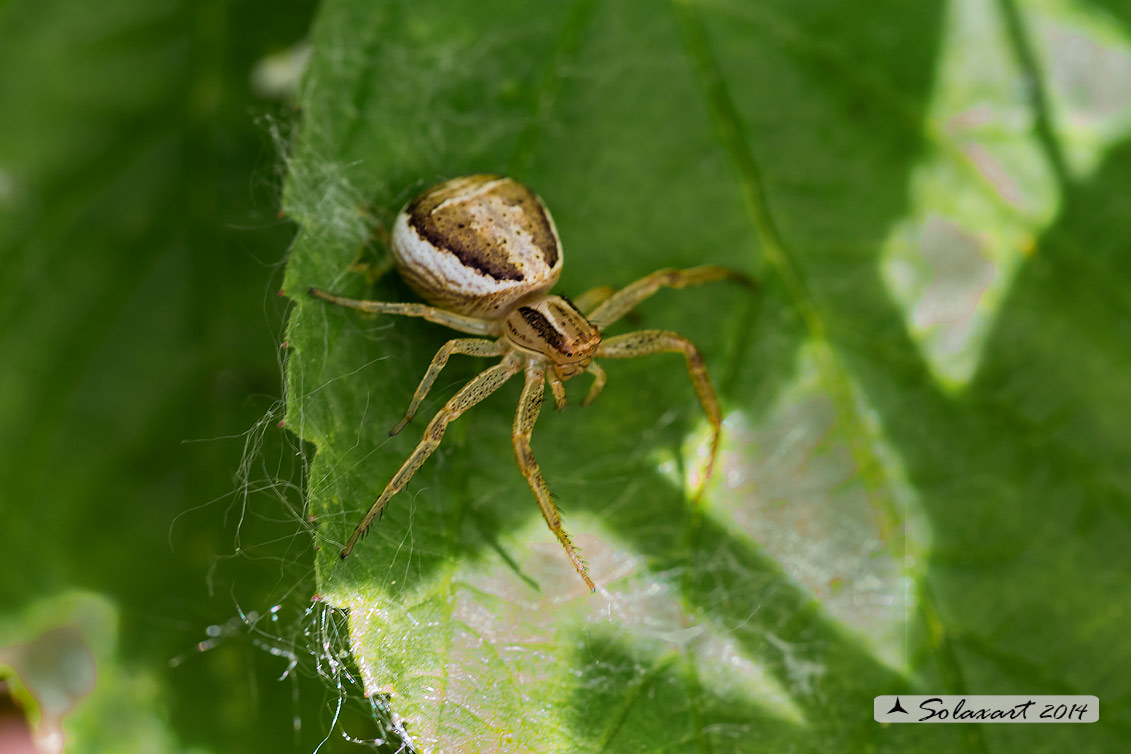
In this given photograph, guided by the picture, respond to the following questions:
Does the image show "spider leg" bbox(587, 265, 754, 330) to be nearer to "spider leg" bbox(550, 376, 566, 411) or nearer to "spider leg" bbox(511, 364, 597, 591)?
"spider leg" bbox(550, 376, 566, 411)

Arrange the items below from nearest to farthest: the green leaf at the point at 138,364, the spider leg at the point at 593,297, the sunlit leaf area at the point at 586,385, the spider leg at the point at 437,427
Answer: the spider leg at the point at 437,427
the sunlit leaf area at the point at 586,385
the spider leg at the point at 593,297
the green leaf at the point at 138,364

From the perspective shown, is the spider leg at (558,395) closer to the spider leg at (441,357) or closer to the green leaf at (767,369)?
the green leaf at (767,369)

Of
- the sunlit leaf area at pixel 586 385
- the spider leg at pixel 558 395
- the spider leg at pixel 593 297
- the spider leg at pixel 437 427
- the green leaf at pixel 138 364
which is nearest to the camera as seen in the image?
the spider leg at pixel 437 427

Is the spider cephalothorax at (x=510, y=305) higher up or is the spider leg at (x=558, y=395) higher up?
the spider cephalothorax at (x=510, y=305)

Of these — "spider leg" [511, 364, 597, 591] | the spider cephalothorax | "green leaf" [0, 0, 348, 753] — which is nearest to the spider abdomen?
the spider cephalothorax

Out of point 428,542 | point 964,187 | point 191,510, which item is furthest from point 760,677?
point 191,510

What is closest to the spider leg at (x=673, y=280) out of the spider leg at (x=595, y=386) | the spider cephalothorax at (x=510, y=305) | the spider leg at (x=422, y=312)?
the spider cephalothorax at (x=510, y=305)

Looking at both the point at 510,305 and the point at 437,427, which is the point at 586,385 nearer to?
the point at 510,305

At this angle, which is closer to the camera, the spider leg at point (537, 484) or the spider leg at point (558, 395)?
the spider leg at point (537, 484)

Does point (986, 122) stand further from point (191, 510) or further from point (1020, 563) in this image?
point (191, 510)
